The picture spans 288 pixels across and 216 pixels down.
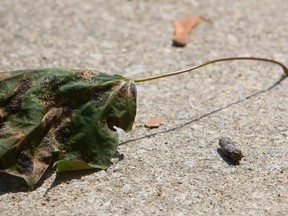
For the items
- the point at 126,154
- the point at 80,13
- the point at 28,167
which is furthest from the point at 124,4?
the point at 28,167

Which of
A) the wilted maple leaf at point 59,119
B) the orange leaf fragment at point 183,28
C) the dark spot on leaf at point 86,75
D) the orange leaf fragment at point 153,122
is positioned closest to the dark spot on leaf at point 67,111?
the wilted maple leaf at point 59,119

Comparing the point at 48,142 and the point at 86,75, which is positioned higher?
the point at 86,75

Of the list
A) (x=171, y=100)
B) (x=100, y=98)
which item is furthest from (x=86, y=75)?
(x=171, y=100)

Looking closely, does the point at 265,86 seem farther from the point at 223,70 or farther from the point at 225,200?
the point at 225,200

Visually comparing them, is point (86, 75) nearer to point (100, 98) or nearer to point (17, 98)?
point (100, 98)

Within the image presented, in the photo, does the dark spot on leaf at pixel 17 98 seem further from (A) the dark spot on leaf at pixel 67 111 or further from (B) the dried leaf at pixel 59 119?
(A) the dark spot on leaf at pixel 67 111

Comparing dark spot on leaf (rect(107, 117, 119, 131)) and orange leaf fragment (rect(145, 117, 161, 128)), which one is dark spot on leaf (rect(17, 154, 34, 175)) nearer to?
dark spot on leaf (rect(107, 117, 119, 131))

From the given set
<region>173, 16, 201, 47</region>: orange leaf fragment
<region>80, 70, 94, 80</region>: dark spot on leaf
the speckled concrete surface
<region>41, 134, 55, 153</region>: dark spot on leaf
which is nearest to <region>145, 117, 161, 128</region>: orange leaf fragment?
the speckled concrete surface
